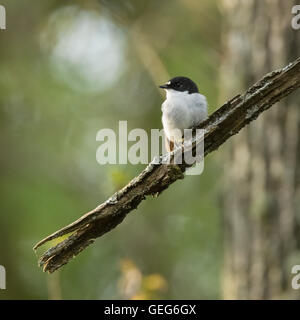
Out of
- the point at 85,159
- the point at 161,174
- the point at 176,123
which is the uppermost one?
the point at 85,159

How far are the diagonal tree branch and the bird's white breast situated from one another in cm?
148

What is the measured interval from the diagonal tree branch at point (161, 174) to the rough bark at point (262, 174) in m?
2.24

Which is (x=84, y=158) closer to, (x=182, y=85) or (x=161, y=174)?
(x=182, y=85)

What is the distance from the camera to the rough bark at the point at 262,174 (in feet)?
18.1

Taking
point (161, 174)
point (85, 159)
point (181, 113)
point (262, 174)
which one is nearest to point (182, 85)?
point (181, 113)

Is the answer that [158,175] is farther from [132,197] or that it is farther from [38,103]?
[38,103]

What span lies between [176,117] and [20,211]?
18.8 feet

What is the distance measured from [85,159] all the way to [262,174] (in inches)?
240

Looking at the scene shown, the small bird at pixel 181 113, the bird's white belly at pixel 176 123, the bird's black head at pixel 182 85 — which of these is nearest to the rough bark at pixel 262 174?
the bird's black head at pixel 182 85

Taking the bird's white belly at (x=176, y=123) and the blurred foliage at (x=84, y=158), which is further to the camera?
the blurred foliage at (x=84, y=158)

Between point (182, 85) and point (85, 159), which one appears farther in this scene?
point (85, 159)

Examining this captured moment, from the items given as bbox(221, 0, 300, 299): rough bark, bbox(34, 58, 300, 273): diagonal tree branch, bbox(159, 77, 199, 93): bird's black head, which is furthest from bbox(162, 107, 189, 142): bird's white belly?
bbox(34, 58, 300, 273): diagonal tree branch

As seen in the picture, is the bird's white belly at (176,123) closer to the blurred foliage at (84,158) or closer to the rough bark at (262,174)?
the rough bark at (262,174)

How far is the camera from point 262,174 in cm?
566
